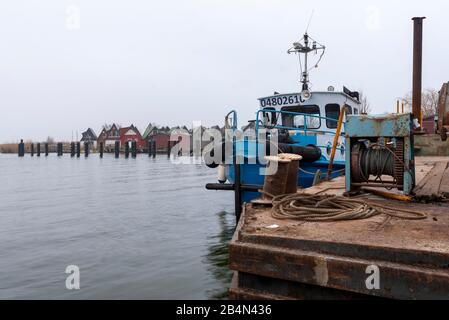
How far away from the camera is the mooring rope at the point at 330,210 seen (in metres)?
3.81

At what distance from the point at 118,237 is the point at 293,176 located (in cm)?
505

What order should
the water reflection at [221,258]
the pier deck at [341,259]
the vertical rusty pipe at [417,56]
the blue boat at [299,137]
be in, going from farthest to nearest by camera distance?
1. the blue boat at [299,137]
2. the vertical rusty pipe at [417,56]
3. the water reflection at [221,258]
4. the pier deck at [341,259]

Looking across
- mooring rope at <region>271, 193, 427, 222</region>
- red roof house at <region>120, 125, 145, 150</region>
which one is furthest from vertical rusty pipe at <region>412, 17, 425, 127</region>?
red roof house at <region>120, 125, 145, 150</region>

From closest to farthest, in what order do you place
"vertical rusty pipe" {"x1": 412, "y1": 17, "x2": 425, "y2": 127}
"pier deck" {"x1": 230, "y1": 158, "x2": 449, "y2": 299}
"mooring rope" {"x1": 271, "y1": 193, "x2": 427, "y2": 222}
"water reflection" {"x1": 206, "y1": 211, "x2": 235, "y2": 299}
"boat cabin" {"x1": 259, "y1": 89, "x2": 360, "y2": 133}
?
"pier deck" {"x1": 230, "y1": 158, "x2": 449, "y2": 299}, "mooring rope" {"x1": 271, "y1": 193, "x2": 427, "y2": 222}, "water reflection" {"x1": 206, "y1": 211, "x2": 235, "y2": 299}, "vertical rusty pipe" {"x1": 412, "y1": 17, "x2": 425, "y2": 127}, "boat cabin" {"x1": 259, "y1": 89, "x2": 360, "y2": 133}

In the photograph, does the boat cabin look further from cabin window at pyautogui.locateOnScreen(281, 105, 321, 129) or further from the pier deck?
the pier deck

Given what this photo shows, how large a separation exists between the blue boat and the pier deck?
426 cm

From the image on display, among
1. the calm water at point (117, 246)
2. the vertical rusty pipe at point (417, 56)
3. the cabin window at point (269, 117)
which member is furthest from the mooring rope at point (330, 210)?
the cabin window at point (269, 117)

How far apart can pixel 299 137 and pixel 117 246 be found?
484 cm

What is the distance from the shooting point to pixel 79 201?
14.9 m

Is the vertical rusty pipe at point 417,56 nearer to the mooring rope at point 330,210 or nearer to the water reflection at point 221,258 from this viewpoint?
the mooring rope at point 330,210

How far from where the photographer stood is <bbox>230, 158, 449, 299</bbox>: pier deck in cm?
269

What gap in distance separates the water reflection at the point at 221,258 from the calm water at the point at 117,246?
0.01 metres

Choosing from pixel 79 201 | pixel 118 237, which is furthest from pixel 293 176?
pixel 79 201
